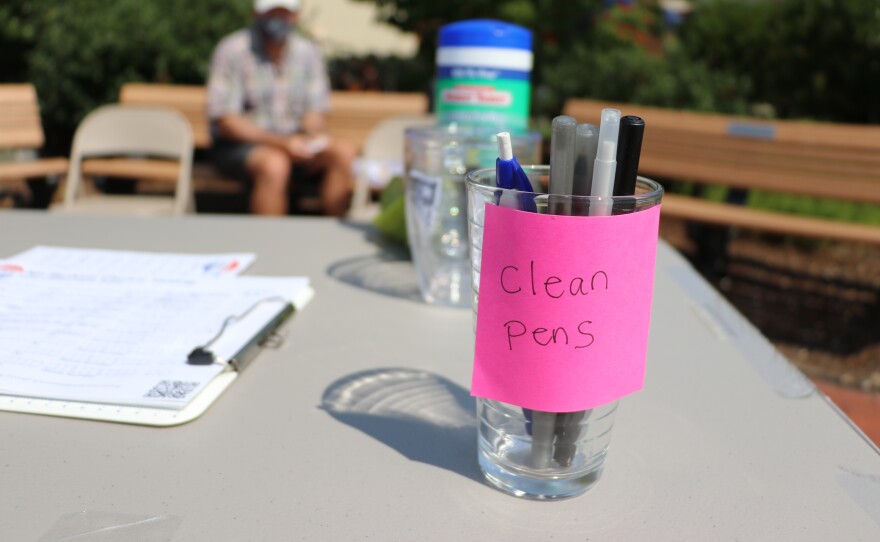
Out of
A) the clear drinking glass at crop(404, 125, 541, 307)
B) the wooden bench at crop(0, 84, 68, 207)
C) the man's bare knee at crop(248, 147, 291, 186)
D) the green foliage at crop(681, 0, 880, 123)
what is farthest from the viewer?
the green foliage at crop(681, 0, 880, 123)

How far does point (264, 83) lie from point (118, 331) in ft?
9.25

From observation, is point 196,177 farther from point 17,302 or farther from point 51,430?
point 51,430

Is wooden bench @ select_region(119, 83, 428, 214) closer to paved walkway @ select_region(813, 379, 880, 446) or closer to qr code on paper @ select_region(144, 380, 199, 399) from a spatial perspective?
paved walkway @ select_region(813, 379, 880, 446)

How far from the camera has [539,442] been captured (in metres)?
0.58

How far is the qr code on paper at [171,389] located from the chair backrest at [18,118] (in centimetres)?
385

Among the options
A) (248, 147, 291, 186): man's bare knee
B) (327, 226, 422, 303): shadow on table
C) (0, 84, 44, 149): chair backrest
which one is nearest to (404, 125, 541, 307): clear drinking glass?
(327, 226, 422, 303): shadow on table

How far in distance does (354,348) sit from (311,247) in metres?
0.47

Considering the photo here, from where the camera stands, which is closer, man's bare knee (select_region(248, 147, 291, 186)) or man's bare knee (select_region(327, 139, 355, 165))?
man's bare knee (select_region(248, 147, 291, 186))

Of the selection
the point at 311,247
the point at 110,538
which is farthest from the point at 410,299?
the point at 110,538

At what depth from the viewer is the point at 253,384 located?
75 centimetres

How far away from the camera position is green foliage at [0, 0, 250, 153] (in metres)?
4.95

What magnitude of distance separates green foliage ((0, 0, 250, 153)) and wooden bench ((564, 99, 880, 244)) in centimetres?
284

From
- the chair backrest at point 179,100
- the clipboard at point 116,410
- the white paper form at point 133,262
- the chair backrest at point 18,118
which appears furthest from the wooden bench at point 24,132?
the clipboard at point 116,410

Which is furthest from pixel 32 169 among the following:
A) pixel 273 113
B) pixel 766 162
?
pixel 766 162
